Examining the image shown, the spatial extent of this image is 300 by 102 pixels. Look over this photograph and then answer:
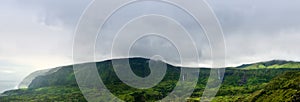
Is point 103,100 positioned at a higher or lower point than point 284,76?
lower

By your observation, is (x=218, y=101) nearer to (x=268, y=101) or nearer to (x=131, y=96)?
(x=268, y=101)

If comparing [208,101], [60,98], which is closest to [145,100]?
[208,101]

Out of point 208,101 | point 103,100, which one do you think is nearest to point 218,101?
point 208,101

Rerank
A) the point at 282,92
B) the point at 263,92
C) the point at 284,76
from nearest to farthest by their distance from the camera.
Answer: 1. the point at 282,92
2. the point at 263,92
3. the point at 284,76

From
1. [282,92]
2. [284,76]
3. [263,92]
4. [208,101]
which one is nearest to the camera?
[282,92]

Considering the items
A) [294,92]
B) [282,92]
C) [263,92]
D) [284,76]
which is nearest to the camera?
[294,92]

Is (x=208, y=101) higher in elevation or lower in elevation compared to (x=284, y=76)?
lower

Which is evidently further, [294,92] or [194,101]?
[194,101]

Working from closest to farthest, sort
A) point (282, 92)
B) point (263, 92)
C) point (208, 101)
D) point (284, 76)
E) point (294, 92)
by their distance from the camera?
point (294, 92) < point (282, 92) < point (263, 92) < point (208, 101) < point (284, 76)

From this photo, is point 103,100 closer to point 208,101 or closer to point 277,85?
point 208,101
